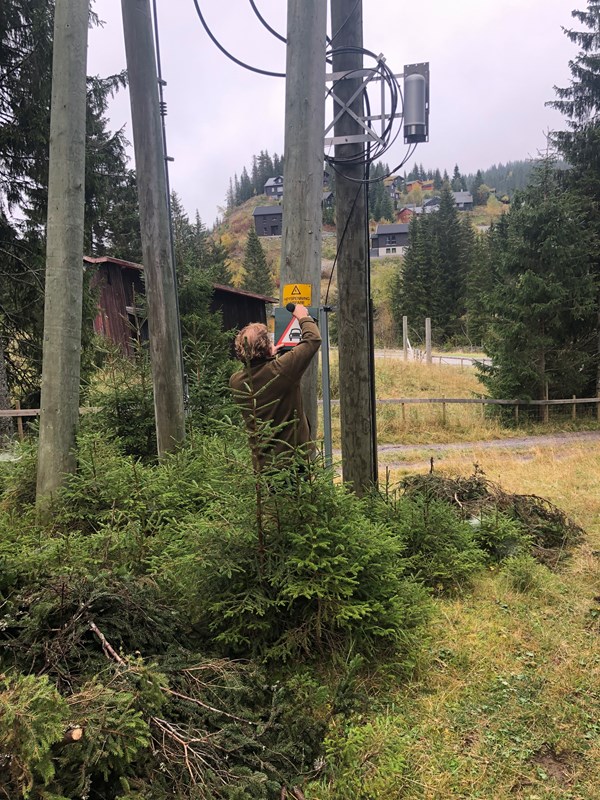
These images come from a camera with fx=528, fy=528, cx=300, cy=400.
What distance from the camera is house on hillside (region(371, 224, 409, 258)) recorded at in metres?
108

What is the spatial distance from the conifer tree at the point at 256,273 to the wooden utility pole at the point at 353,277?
2387 inches

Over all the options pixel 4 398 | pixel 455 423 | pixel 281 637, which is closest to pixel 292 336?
pixel 281 637

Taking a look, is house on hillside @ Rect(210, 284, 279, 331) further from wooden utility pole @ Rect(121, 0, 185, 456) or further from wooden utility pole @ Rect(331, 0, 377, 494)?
wooden utility pole @ Rect(331, 0, 377, 494)

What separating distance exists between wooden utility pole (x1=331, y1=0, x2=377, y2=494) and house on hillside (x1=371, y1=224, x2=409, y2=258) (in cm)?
10627

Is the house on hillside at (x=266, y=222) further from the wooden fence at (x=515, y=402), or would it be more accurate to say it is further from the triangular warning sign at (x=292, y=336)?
the triangular warning sign at (x=292, y=336)

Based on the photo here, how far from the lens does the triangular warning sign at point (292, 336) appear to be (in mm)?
3771

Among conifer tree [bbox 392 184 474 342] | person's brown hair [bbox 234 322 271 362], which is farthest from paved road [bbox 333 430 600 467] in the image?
conifer tree [bbox 392 184 474 342]

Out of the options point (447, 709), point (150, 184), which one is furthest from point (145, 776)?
point (150, 184)

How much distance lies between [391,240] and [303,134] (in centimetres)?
11045

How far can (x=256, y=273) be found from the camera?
218 ft

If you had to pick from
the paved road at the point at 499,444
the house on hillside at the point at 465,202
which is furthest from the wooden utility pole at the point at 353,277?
the house on hillside at the point at 465,202

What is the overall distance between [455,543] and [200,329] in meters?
8.92

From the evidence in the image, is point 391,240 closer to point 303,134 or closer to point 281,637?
point 303,134

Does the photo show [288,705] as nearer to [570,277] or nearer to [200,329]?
[200,329]
